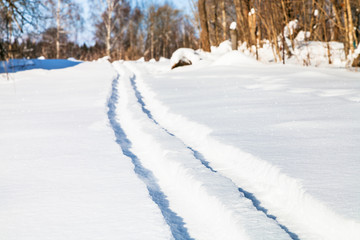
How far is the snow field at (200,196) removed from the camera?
177 cm

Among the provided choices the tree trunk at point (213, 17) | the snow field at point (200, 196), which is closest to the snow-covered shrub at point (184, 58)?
the tree trunk at point (213, 17)

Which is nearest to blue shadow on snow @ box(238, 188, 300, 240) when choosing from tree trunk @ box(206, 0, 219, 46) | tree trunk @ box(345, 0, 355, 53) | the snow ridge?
the snow ridge

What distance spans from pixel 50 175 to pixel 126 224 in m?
0.96

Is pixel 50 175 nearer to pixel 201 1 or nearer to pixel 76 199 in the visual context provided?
pixel 76 199

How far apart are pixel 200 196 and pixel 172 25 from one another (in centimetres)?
4609

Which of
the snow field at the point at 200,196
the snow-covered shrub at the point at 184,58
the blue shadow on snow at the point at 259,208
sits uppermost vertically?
the snow-covered shrub at the point at 184,58

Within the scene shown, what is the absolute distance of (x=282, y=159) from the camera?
2.53m

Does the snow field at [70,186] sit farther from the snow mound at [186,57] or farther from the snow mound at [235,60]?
the snow mound at [186,57]

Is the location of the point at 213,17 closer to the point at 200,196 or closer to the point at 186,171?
the point at 186,171

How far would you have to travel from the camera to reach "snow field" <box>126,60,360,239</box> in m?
1.73

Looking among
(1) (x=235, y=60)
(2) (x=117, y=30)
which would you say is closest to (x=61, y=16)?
(2) (x=117, y=30)

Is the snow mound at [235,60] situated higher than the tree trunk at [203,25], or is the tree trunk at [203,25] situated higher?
the tree trunk at [203,25]

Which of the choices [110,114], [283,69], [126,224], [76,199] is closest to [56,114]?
[110,114]

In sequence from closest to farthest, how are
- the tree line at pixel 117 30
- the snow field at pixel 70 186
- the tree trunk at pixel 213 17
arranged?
the snow field at pixel 70 186 < the tree trunk at pixel 213 17 < the tree line at pixel 117 30
